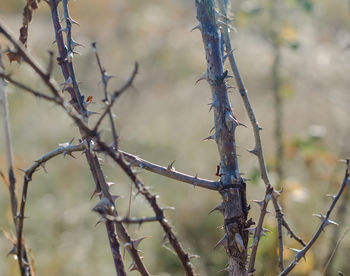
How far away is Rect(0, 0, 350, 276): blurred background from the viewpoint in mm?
3377

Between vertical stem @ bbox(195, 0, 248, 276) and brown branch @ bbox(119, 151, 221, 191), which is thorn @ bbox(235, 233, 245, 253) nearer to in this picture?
vertical stem @ bbox(195, 0, 248, 276)

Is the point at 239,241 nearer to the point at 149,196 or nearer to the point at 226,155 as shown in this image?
the point at 226,155

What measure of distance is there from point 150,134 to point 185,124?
61cm

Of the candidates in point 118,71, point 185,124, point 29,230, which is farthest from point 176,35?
point 29,230

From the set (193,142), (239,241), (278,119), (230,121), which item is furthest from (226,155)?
(193,142)

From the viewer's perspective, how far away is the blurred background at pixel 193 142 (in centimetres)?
338

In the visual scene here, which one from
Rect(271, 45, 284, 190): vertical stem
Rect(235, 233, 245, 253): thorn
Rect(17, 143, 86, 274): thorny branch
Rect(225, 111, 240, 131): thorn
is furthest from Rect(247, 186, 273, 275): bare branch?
Rect(271, 45, 284, 190): vertical stem

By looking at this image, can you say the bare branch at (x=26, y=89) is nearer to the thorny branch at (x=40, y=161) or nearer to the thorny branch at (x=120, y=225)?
the thorny branch at (x=120, y=225)

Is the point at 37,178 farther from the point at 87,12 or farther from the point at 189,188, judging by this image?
the point at 87,12

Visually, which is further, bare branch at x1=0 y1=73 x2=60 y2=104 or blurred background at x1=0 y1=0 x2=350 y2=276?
blurred background at x1=0 y1=0 x2=350 y2=276

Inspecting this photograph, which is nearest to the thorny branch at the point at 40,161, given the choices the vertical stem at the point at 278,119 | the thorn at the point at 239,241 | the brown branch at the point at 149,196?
the brown branch at the point at 149,196

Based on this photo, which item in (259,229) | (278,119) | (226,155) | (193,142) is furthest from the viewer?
(193,142)

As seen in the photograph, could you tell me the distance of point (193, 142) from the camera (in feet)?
22.5

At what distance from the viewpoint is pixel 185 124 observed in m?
7.77
